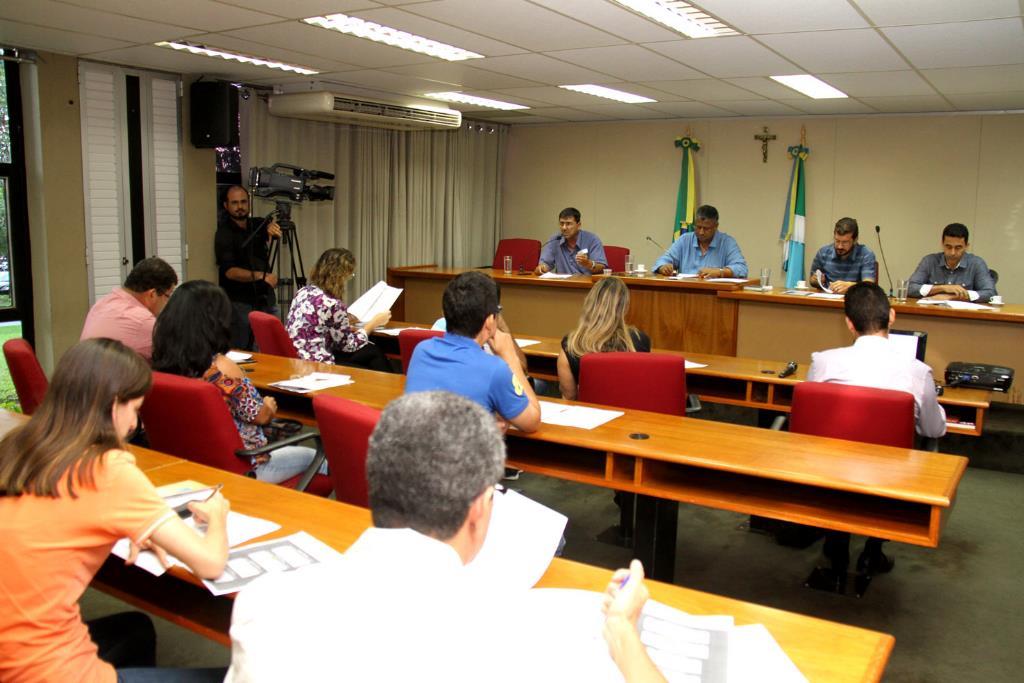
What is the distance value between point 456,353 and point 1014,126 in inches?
288

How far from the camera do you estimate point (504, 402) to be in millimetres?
2793

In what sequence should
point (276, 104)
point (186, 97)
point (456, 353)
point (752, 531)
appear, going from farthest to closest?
point (276, 104) → point (186, 97) → point (752, 531) → point (456, 353)

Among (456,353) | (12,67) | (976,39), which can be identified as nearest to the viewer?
(456,353)

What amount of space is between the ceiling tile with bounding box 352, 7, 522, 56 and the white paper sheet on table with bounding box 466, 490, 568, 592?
3277mm

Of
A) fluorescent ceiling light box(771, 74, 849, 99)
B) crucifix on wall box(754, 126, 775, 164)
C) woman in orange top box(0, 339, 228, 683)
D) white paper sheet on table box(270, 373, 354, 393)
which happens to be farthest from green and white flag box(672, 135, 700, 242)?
woman in orange top box(0, 339, 228, 683)

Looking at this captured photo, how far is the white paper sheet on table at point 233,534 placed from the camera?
5.93 feet

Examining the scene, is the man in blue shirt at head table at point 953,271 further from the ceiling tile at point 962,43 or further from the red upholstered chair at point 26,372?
the red upholstered chair at point 26,372

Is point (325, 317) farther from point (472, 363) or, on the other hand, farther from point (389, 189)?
point (389, 189)

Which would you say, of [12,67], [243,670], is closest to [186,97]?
[12,67]

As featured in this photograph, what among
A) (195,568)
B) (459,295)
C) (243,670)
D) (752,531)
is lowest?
(752,531)

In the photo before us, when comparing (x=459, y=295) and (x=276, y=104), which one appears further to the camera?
(x=276, y=104)

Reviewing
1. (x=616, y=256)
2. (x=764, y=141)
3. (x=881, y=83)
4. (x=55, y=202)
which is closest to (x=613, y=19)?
(x=881, y=83)

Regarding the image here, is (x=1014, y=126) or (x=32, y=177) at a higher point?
(x=1014, y=126)

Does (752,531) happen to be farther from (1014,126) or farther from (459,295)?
(1014,126)
